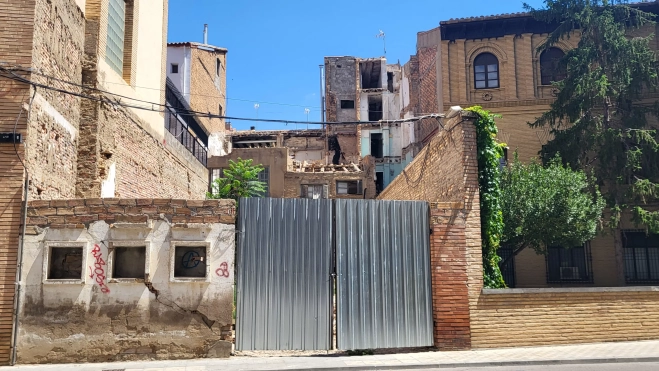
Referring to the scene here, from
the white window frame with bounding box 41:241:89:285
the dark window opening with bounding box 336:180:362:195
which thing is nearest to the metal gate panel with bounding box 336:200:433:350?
the white window frame with bounding box 41:241:89:285

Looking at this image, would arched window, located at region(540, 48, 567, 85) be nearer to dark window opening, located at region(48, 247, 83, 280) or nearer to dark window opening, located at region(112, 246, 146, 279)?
dark window opening, located at region(112, 246, 146, 279)

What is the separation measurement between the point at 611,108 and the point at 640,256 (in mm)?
6118

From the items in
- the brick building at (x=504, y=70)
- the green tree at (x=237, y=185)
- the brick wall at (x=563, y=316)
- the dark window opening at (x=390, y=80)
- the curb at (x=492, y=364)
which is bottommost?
the curb at (x=492, y=364)

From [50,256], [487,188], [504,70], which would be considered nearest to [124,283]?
[50,256]

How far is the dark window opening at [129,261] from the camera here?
10211mm

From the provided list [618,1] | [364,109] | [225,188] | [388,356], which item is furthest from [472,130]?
[364,109]

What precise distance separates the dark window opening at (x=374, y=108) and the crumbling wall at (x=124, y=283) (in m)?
40.2

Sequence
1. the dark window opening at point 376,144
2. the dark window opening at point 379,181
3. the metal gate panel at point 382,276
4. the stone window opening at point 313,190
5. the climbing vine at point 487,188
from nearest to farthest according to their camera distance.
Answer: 1. the metal gate panel at point 382,276
2. the climbing vine at point 487,188
3. the stone window opening at point 313,190
4. the dark window opening at point 379,181
5. the dark window opening at point 376,144

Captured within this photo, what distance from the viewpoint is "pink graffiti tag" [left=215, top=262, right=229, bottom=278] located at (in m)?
10.1

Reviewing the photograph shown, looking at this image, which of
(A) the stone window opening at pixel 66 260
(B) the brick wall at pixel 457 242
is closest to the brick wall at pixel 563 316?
(B) the brick wall at pixel 457 242

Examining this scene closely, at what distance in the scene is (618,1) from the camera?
76.7ft

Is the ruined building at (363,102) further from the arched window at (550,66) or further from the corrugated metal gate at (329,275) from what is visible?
the corrugated metal gate at (329,275)

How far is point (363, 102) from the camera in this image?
48.8 m

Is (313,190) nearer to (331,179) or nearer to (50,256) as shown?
(331,179)
